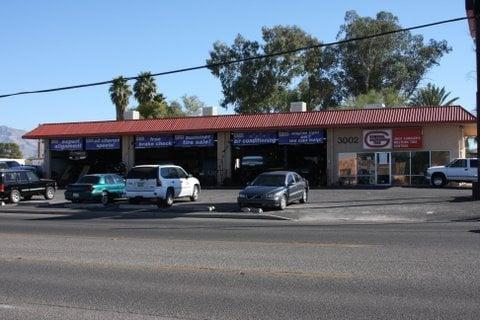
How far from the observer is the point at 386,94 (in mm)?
67812

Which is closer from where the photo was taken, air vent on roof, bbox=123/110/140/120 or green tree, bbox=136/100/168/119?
air vent on roof, bbox=123/110/140/120

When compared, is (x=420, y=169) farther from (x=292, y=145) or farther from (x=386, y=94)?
(x=386, y=94)

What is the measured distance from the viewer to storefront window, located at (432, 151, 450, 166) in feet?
124

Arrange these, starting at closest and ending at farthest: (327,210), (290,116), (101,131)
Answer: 1. (327,210)
2. (290,116)
3. (101,131)

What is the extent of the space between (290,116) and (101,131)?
14024 mm

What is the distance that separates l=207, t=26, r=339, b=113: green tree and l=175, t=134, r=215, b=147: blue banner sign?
26.3 m

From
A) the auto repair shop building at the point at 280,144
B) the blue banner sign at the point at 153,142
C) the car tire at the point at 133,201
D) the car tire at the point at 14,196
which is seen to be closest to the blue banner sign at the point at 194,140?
the auto repair shop building at the point at 280,144

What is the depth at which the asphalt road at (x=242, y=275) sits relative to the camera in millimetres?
7148

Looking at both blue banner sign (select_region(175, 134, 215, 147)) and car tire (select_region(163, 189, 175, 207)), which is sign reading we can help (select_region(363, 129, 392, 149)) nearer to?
blue banner sign (select_region(175, 134, 215, 147))

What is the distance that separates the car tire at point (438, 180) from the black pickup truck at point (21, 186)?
2125cm

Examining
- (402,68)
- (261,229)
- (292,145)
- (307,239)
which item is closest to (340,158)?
(292,145)

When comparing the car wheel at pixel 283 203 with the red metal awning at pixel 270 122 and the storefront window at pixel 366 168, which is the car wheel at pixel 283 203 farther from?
the storefront window at pixel 366 168

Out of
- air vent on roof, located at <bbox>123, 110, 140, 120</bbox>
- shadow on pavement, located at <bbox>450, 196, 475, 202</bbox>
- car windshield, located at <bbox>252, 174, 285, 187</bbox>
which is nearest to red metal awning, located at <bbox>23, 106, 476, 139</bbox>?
air vent on roof, located at <bbox>123, 110, 140, 120</bbox>

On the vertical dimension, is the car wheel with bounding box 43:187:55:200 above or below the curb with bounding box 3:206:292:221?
above
